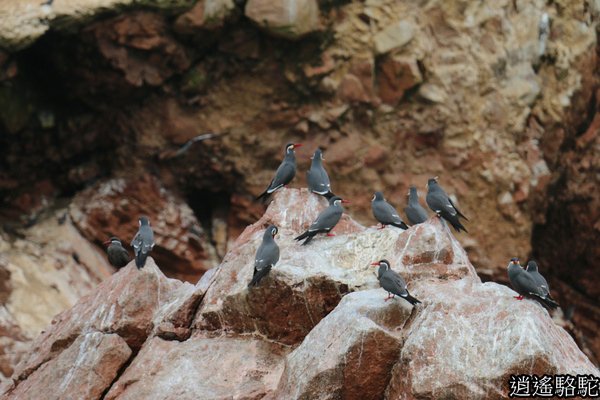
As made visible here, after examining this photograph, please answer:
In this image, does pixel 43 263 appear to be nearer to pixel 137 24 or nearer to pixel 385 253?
pixel 137 24

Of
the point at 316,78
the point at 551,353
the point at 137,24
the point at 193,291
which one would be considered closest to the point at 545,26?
the point at 316,78

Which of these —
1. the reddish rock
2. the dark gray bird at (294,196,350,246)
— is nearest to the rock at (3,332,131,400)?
the dark gray bird at (294,196,350,246)

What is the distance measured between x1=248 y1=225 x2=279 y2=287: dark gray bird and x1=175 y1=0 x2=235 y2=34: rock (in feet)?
35.8

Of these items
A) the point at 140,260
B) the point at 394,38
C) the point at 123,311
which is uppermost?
the point at 140,260

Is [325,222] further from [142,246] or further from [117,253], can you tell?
[117,253]

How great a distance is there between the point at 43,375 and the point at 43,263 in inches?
343

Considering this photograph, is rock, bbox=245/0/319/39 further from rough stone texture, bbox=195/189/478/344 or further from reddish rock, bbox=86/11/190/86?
rough stone texture, bbox=195/189/478/344

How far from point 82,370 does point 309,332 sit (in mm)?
2900

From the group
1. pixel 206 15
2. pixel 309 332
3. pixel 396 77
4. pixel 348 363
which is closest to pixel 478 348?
pixel 348 363

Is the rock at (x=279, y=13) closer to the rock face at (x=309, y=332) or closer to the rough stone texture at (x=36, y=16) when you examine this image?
the rough stone texture at (x=36, y=16)

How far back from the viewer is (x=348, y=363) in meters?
10.7

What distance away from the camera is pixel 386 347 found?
1079 centimetres

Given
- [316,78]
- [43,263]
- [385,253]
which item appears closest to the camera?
[385,253]

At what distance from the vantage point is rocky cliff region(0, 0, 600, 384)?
Result: 22781 millimetres
